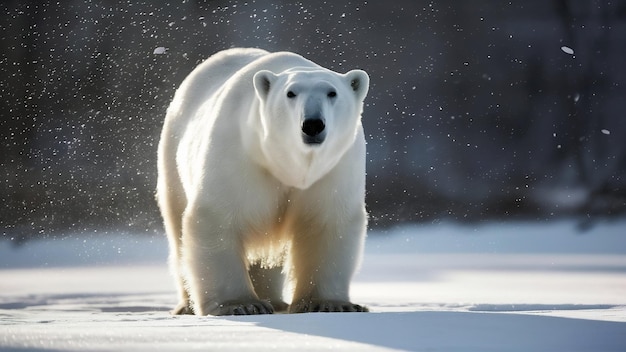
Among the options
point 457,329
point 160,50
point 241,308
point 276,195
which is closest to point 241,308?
point 241,308

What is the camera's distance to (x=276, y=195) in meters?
3.65

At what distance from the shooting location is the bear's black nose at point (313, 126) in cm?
322

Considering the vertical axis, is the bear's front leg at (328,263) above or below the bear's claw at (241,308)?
above

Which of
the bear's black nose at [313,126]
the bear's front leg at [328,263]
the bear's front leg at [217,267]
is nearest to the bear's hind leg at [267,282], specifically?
the bear's front leg at [328,263]

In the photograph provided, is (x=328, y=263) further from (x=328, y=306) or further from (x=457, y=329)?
(x=457, y=329)

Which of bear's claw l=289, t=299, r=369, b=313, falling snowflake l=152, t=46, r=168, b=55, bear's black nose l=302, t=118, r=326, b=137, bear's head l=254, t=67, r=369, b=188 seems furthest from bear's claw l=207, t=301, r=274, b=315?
falling snowflake l=152, t=46, r=168, b=55

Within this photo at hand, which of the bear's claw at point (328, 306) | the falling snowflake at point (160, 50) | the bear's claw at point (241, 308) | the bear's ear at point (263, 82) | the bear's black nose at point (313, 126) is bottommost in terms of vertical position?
the bear's claw at point (241, 308)

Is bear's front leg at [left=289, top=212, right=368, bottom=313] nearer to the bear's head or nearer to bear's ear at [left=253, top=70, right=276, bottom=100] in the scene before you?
the bear's head

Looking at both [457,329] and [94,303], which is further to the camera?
[94,303]

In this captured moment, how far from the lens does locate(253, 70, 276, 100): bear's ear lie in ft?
11.6

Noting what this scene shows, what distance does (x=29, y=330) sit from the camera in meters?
2.48

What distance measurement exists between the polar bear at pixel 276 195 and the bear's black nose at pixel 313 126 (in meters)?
0.09

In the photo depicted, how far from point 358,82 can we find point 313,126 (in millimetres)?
487

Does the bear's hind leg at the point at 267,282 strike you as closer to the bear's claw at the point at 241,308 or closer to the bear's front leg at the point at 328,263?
the bear's front leg at the point at 328,263
